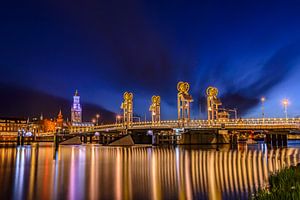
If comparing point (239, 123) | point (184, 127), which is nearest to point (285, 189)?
point (239, 123)

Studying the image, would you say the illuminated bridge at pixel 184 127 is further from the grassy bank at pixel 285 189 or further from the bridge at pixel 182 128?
the grassy bank at pixel 285 189

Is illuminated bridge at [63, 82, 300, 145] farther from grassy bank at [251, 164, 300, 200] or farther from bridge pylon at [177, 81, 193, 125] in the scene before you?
grassy bank at [251, 164, 300, 200]

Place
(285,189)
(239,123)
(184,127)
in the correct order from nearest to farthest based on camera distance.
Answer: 1. (285,189)
2. (239,123)
3. (184,127)

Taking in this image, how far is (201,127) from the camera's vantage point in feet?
298

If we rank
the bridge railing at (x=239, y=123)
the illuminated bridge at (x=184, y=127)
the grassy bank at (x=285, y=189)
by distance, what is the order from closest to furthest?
the grassy bank at (x=285, y=189) < the bridge railing at (x=239, y=123) < the illuminated bridge at (x=184, y=127)

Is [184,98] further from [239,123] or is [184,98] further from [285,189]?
[285,189]

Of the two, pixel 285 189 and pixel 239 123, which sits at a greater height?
pixel 239 123

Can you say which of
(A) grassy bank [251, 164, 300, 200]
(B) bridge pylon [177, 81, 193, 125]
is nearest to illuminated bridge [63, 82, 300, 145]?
(B) bridge pylon [177, 81, 193, 125]

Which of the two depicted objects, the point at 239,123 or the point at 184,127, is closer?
the point at 239,123

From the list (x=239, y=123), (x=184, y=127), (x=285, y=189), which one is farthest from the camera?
(x=184, y=127)

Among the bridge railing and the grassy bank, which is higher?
the bridge railing

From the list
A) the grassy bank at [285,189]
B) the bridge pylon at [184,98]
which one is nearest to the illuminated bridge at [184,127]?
the bridge pylon at [184,98]

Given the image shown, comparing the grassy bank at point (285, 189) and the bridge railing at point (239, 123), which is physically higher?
the bridge railing at point (239, 123)

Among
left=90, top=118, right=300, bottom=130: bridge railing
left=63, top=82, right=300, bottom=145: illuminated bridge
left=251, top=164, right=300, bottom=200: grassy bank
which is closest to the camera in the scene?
left=251, top=164, right=300, bottom=200: grassy bank
